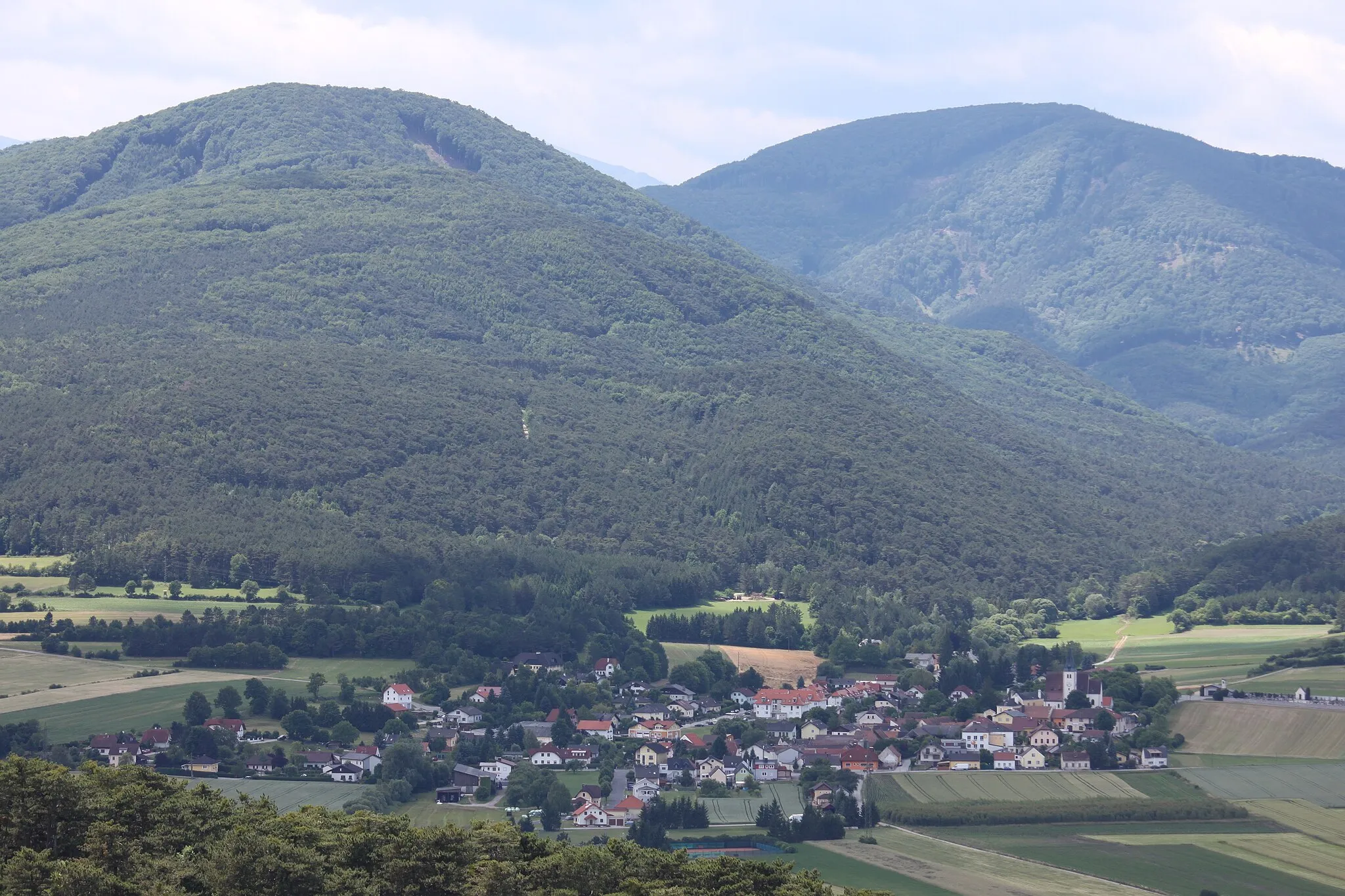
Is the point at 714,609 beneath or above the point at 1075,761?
above

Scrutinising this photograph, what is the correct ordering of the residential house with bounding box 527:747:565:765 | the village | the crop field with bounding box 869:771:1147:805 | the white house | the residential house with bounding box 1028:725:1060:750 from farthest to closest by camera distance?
the white house
the residential house with bounding box 1028:725:1060:750
the residential house with bounding box 527:747:565:765
the crop field with bounding box 869:771:1147:805
the village

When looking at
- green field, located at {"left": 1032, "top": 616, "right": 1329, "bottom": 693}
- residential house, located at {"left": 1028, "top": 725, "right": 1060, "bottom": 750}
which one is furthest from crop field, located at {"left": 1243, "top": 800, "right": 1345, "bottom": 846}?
green field, located at {"left": 1032, "top": 616, "right": 1329, "bottom": 693}

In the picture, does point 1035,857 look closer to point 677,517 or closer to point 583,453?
point 677,517

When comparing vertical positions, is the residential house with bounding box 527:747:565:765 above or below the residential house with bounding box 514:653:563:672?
below

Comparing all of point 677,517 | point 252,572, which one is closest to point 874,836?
point 252,572

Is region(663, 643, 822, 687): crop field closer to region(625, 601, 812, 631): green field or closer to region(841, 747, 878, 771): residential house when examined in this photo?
region(625, 601, 812, 631): green field

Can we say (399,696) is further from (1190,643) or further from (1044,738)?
(1190,643)

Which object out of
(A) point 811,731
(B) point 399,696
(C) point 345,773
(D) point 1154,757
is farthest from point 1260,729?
(C) point 345,773
